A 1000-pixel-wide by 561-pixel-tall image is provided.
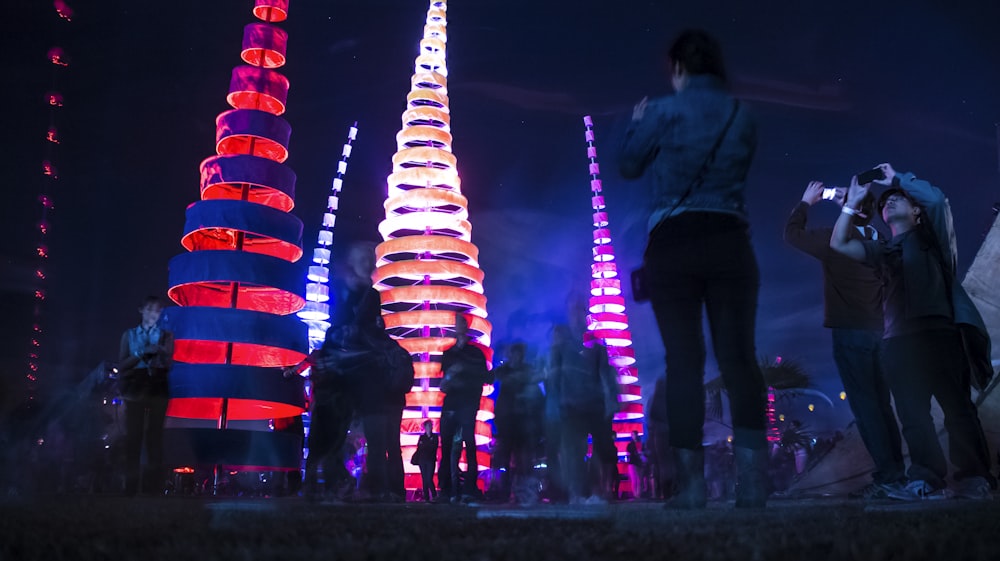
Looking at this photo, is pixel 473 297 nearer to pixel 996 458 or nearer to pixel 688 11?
pixel 688 11

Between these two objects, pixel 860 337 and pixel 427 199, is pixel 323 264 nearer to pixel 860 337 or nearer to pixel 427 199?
pixel 427 199

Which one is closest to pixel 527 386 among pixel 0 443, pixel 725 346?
pixel 725 346

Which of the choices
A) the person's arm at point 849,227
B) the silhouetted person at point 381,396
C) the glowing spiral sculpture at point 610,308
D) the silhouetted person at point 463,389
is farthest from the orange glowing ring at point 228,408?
the glowing spiral sculpture at point 610,308

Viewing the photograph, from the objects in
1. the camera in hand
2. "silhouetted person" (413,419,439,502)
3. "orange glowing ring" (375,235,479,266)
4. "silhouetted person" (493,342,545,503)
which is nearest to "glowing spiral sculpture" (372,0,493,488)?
"orange glowing ring" (375,235,479,266)

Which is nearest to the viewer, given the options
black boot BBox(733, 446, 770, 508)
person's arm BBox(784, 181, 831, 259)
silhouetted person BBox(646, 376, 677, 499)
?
black boot BBox(733, 446, 770, 508)

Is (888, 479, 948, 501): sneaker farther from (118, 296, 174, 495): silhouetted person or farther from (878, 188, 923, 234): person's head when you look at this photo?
(118, 296, 174, 495): silhouetted person

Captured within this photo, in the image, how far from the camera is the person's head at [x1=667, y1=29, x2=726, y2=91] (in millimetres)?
3805

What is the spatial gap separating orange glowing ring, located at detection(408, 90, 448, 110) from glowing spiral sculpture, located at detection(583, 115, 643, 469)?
992 centimetres

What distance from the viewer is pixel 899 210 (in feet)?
15.9

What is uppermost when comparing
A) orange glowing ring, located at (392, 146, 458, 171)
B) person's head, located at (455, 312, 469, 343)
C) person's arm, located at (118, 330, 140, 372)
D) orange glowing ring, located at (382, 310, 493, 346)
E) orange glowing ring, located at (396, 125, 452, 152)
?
orange glowing ring, located at (396, 125, 452, 152)

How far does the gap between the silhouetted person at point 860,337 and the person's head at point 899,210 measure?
0.33 ft

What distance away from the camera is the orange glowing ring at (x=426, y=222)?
34.7 metres

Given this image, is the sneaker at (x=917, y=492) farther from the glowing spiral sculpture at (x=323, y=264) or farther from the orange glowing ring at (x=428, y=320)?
the glowing spiral sculpture at (x=323, y=264)

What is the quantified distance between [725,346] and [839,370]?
2034 mm
